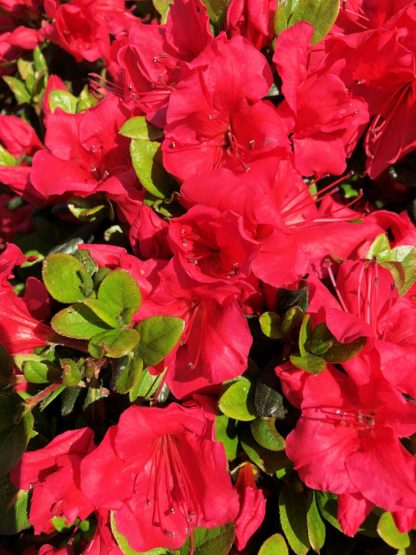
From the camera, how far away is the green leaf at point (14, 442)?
Answer: 103 centimetres

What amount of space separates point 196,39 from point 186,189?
0.39 meters

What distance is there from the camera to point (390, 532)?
3.61 feet

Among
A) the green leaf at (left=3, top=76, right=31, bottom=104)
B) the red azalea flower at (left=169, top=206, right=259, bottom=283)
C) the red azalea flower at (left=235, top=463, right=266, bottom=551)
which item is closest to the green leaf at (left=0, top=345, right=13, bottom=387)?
the red azalea flower at (left=169, top=206, right=259, bottom=283)

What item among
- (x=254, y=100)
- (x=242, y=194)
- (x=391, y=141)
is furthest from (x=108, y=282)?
(x=391, y=141)

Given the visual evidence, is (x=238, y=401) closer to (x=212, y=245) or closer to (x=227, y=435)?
(x=227, y=435)

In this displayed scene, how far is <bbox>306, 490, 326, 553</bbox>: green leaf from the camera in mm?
1113

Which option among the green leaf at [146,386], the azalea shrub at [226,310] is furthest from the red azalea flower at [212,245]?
the green leaf at [146,386]

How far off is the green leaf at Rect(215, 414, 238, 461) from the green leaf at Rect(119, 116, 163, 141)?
57cm

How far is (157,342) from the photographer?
3.17ft

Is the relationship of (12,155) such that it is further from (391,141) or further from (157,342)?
(391,141)

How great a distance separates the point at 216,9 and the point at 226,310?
0.67 meters

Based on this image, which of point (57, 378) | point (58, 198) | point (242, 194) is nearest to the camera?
point (242, 194)

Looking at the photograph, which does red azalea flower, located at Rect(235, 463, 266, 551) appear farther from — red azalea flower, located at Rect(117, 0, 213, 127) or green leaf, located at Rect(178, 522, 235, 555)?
red azalea flower, located at Rect(117, 0, 213, 127)

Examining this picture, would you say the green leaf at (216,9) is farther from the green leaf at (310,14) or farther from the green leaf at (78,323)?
the green leaf at (78,323)
